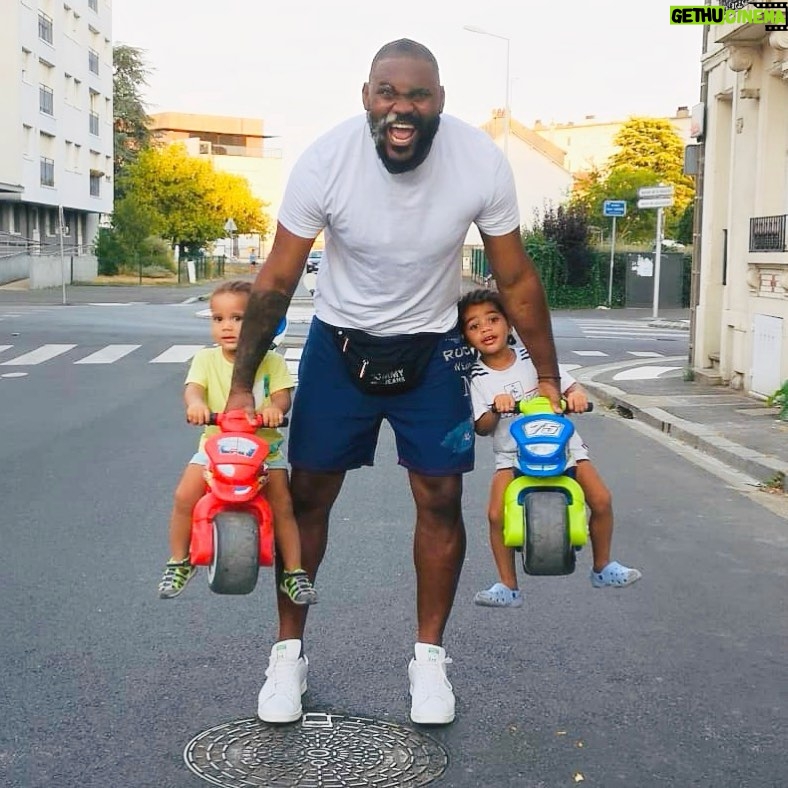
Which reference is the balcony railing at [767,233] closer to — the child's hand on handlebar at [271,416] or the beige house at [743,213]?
the beige house at [743,213]

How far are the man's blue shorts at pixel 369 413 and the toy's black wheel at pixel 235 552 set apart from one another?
1.54ft

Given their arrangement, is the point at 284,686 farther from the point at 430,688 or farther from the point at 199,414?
the point at 199,414

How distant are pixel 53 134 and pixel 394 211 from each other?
58765mm

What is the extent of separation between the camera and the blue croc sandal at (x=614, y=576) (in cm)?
424

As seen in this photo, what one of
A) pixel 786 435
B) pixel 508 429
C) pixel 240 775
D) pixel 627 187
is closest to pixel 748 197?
pixel 786 435

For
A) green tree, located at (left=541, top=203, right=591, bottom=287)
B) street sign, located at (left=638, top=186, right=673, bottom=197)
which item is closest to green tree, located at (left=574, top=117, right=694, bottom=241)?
green tree, located at (left=541, top=203, right=591, bottom=287)

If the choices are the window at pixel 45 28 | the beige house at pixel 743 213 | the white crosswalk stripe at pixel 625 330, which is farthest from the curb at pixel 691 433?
the window at pixel 45 28

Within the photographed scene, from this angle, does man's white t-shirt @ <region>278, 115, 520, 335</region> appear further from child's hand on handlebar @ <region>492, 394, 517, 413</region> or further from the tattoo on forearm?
child's hand on handlebar @ <region>492, 394, 517, 413</region>

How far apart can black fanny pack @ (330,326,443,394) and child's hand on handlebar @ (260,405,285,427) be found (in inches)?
11.3

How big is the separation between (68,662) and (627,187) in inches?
2275

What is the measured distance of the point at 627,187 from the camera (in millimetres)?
60250

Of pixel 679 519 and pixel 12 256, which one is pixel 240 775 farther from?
pixel 12 256

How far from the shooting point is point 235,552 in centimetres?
368

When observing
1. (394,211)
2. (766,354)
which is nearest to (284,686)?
(394,211)
